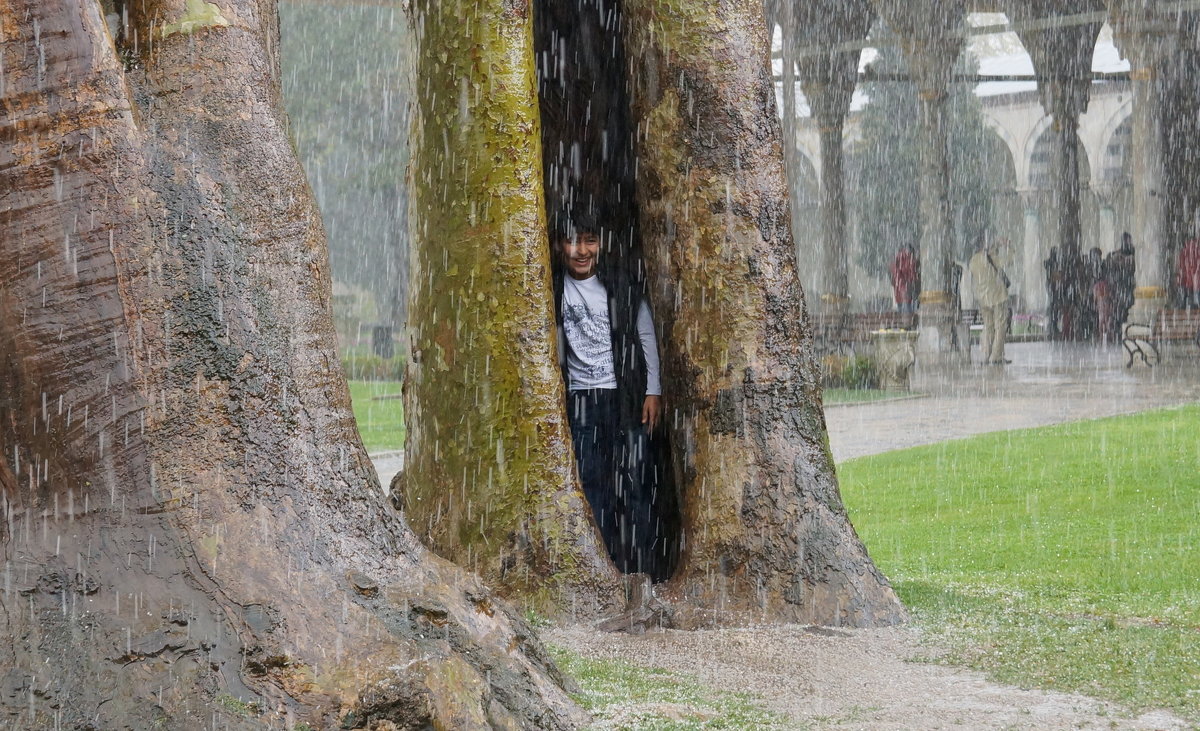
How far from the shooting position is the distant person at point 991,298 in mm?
21984

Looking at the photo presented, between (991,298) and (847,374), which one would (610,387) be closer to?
(847,374)

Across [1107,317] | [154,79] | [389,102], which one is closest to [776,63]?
[1107,317]

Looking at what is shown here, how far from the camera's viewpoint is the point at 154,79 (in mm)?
4238

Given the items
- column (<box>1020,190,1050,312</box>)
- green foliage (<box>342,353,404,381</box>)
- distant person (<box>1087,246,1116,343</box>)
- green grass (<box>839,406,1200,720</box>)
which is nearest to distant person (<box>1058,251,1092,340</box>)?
distant person (<box>1087,246,1116,343</box>)

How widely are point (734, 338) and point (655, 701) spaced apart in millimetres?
1897

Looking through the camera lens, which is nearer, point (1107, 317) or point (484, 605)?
point (484, 605)

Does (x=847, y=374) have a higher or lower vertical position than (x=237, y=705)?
lower

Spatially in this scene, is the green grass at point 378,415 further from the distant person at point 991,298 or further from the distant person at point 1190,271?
the distant person at point 1190,271

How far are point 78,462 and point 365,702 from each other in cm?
101

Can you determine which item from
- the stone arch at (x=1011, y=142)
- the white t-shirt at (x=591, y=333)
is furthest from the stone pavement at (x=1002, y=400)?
the stone arch at (x=1011, y=142)

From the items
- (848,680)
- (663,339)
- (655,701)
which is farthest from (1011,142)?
(655,701)

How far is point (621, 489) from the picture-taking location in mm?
6941

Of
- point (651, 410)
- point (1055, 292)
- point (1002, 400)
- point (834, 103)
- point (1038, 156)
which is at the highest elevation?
point (1038, 156)

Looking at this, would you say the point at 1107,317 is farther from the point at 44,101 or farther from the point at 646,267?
the point at 44,101
